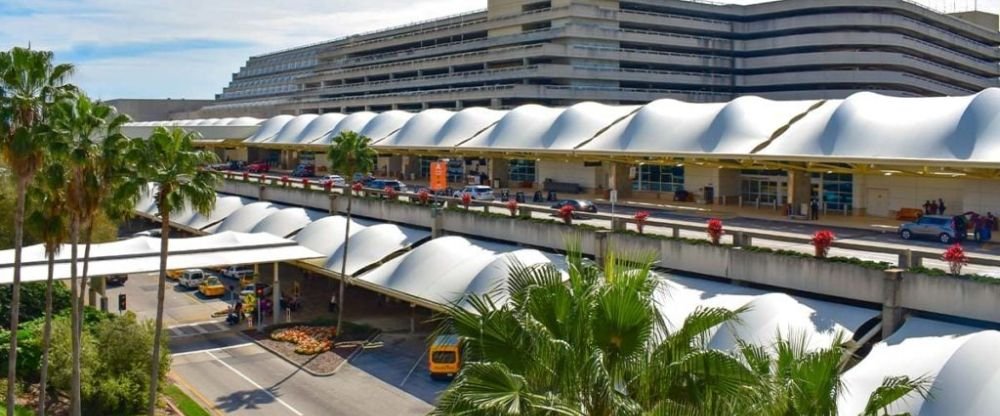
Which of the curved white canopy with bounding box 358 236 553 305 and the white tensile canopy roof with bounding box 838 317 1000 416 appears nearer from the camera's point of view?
the white tensile canopy roof with bounding box 838 317 1000 416

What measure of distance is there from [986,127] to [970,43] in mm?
116318

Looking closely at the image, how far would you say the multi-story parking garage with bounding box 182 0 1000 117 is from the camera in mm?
120438

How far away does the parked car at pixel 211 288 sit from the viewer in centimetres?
5466

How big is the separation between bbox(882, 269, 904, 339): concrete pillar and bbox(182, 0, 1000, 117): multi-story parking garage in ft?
299

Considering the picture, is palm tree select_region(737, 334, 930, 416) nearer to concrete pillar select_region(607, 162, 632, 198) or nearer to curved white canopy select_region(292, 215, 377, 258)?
curved white canopy select_region(292, 215, 377, 258)

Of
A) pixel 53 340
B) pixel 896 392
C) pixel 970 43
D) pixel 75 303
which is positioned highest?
pixel 970 43

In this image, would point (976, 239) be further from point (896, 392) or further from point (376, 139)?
point (376, 139)

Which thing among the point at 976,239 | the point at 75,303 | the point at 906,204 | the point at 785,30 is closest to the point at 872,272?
the point at 976,239

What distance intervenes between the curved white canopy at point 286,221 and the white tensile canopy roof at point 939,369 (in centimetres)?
3966

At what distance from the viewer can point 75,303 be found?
94.9 feet

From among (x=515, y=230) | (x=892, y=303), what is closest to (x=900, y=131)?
(x=892, y=303)

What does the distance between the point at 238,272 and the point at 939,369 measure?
46.6 meters

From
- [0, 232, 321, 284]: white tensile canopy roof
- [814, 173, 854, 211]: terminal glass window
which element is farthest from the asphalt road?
[814, 173, 854, 211]: terminal glass window

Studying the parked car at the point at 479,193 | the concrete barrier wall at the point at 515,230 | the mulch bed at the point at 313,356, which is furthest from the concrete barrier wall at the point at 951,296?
the parked car at the point at 479,193
